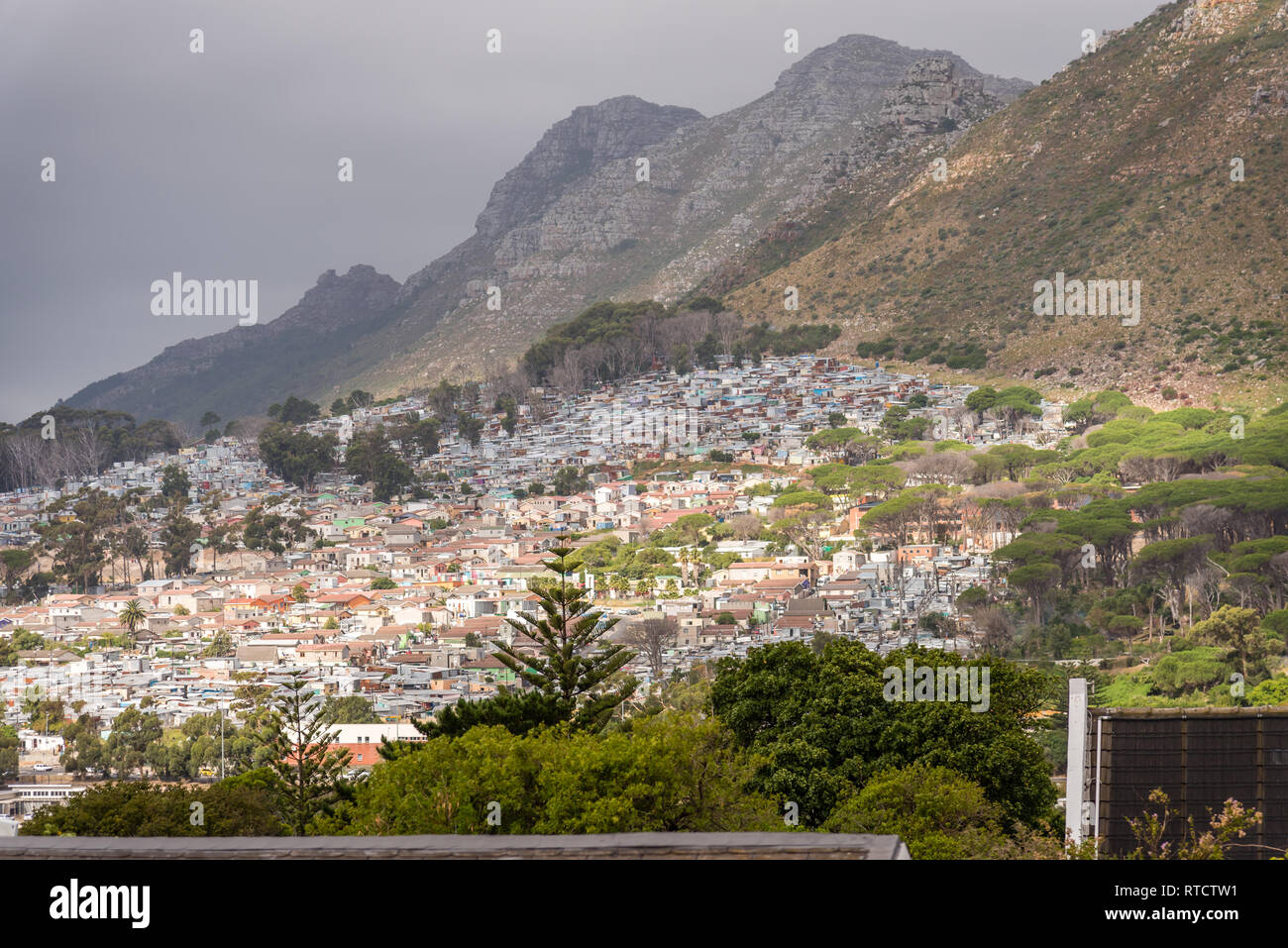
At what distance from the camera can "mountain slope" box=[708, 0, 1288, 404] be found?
4584 centimetres

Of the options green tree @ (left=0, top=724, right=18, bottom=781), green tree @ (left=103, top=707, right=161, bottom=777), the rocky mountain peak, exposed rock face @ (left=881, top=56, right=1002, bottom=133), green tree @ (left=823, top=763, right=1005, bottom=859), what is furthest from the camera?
the rocky mountain peak

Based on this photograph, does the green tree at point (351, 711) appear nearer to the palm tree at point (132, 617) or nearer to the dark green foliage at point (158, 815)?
the dark green foliage at point (158, 815)

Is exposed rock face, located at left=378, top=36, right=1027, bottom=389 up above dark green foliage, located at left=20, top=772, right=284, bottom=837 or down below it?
above

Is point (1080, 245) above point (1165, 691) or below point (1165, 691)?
above

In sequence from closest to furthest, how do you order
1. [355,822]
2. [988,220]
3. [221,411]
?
[355,822] < [988,220] < [221,411]

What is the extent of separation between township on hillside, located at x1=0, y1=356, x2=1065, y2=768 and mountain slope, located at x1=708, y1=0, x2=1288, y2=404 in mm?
3317

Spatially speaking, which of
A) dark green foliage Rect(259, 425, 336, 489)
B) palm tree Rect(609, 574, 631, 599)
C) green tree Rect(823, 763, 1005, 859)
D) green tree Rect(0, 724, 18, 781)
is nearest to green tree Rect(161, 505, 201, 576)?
dark green foliage Rect(259, 425, 336, 489)

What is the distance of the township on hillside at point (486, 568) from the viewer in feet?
111

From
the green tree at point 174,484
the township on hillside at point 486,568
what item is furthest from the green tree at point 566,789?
the green tree at point 174,484

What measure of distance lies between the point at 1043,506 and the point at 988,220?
2248 centimetres

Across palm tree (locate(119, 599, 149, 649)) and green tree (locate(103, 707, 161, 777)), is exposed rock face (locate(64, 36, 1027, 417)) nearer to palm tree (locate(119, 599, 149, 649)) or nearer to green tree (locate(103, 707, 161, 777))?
palm tree (locate(119, 599, 149, 649))
